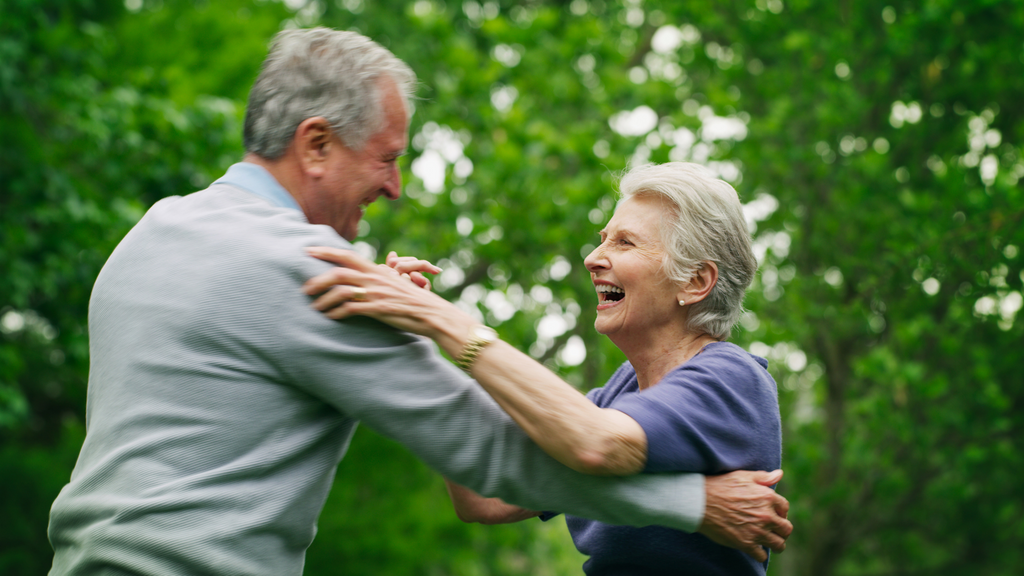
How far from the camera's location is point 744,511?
68.4 inches

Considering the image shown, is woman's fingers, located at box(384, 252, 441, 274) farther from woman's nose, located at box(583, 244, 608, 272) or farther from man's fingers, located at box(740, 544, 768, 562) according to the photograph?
man's fingers, located at box(740, 544, 768, 562)

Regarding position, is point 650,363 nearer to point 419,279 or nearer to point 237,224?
point 419,279

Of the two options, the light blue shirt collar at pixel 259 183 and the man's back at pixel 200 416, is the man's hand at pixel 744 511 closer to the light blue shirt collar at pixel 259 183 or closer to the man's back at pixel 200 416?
the man's back at pixel 200 416

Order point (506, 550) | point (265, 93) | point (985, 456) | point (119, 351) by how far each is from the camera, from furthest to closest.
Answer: point (506, 550) < point (985, 456) < point (265, 93) < point (119, 351)

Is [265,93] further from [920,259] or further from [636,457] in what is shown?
[920,259]

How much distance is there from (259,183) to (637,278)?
0.96 metres

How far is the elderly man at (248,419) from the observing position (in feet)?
4.99

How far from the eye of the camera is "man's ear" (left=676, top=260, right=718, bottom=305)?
208cm

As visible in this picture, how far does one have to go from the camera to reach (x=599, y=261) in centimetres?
215

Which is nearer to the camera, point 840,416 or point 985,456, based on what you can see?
point 985,456

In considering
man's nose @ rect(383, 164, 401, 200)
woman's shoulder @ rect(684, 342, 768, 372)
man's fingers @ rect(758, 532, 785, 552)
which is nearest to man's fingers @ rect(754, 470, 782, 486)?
→ man's fingers @ rect(758, 532, 785, 552)

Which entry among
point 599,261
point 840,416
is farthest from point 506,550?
point 599,261

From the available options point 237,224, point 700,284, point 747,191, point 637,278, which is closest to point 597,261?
point 637,278

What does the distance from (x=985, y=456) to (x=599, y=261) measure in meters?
5.11
